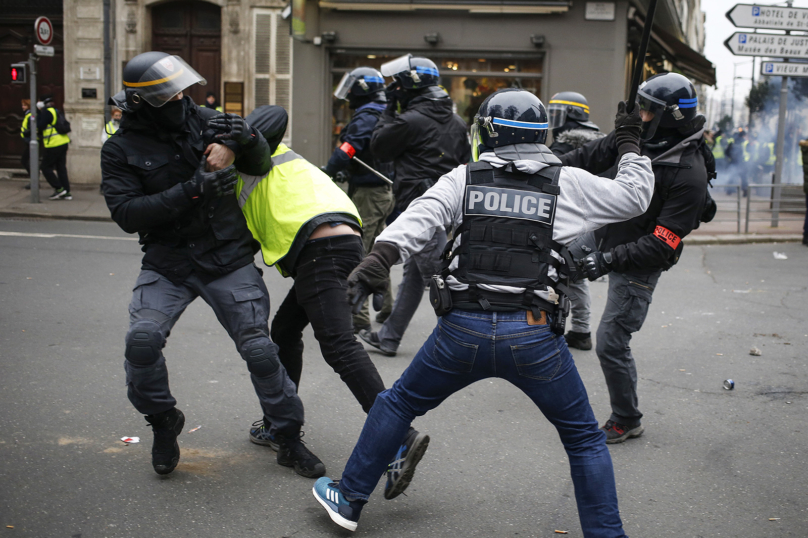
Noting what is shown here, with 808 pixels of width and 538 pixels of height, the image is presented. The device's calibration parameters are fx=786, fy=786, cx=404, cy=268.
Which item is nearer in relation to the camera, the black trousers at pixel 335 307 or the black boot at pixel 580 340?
the black trousers at pixel 335 307

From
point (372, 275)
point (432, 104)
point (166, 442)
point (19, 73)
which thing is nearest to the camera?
point (372, 275)

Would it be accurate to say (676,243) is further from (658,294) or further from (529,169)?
(658,294)

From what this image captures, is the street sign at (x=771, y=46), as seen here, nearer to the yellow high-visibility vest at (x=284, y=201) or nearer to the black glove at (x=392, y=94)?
the black glove at (x=392, y=94)

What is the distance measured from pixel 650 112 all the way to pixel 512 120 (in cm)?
147

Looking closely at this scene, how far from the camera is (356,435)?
160 inches

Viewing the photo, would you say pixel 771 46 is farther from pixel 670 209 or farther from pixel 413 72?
pixel 670 209

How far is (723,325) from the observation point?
6.77 metres

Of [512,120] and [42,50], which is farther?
[42,50]

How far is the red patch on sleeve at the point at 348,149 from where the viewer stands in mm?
6160

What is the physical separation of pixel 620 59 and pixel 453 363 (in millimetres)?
14112

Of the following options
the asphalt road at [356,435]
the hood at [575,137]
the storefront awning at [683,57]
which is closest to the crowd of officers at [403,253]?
the asphalt road at [356,435]

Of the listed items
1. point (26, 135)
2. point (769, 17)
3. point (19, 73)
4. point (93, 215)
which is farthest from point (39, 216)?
point (769, 17)

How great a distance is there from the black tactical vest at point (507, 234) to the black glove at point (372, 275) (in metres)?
0.29

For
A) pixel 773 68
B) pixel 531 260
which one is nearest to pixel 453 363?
pixel 531 260
